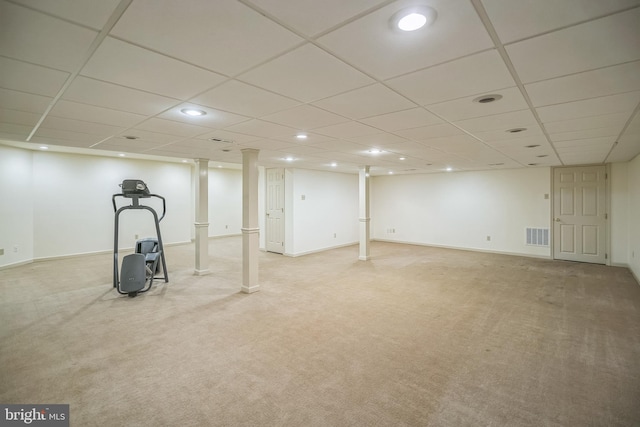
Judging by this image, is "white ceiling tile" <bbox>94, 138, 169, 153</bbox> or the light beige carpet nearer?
the light beige carpet

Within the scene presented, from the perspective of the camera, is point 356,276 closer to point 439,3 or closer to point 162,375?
point 162,375

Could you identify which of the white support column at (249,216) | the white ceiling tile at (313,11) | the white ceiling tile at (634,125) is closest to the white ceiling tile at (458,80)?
the white ceiling tile at (313,11)

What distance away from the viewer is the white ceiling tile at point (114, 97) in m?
2.04

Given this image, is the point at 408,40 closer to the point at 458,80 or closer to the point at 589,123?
the point at 458,80

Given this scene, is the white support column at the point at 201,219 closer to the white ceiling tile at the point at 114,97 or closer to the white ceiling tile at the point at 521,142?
the white ceiling tile at the point at 114,97

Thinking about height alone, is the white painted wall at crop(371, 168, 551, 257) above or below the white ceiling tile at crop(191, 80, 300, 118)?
below

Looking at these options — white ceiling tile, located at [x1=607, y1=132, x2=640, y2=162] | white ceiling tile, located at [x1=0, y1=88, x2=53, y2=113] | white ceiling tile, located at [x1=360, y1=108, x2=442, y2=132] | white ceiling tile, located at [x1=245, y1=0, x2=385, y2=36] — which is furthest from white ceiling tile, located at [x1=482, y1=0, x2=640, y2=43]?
white ceiling tile, located at [x1=607, y1=132, x2=640, y2=162]

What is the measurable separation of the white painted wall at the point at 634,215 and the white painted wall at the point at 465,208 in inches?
55.4

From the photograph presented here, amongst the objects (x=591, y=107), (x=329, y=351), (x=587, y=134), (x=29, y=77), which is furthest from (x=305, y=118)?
(x=587, y=134)

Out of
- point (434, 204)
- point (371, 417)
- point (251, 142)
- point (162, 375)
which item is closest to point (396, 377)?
point (371, 417)

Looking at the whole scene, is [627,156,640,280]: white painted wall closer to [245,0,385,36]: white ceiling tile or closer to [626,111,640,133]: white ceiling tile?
[626,111,640,133]: white ceiling tile

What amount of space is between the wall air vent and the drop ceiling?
4740 millimetres

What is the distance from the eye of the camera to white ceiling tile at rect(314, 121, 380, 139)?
3.07 meters

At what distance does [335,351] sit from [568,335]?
8.36ft
